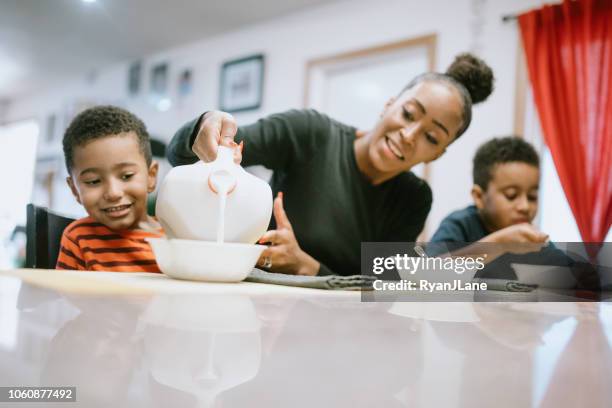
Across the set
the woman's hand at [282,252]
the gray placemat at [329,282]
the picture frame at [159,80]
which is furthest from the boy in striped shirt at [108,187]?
the picture frame at [159,80]

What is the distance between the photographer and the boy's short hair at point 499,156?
1.32 m

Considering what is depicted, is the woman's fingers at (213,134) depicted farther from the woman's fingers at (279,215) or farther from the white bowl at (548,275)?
the white bowl at (548,275)

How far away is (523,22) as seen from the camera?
2143mm

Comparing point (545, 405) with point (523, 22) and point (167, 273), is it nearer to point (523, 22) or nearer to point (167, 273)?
point (167, 273)

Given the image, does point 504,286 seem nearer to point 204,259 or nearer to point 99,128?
point 204,259

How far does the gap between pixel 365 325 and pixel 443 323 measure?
70mm

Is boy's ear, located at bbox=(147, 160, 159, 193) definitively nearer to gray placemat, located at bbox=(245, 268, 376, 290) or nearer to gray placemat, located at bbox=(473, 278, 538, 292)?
gray placemat, located at bbox=(245, 268, 376, 290)

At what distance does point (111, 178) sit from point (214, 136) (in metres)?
0.25

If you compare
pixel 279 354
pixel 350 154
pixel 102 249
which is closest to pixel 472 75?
pixel 350 154

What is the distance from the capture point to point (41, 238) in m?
0.80

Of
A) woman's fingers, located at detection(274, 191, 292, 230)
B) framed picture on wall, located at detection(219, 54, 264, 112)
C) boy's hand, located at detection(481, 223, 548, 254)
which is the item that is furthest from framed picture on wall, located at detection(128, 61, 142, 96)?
boy's hand, located at detection(481, 223, 548, 254)

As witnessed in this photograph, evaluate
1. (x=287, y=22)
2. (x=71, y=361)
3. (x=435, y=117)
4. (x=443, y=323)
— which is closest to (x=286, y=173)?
(x=435, y=117)

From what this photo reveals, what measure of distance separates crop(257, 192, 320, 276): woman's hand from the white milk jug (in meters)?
0.21

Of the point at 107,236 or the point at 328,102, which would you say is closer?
the point at 107,236
